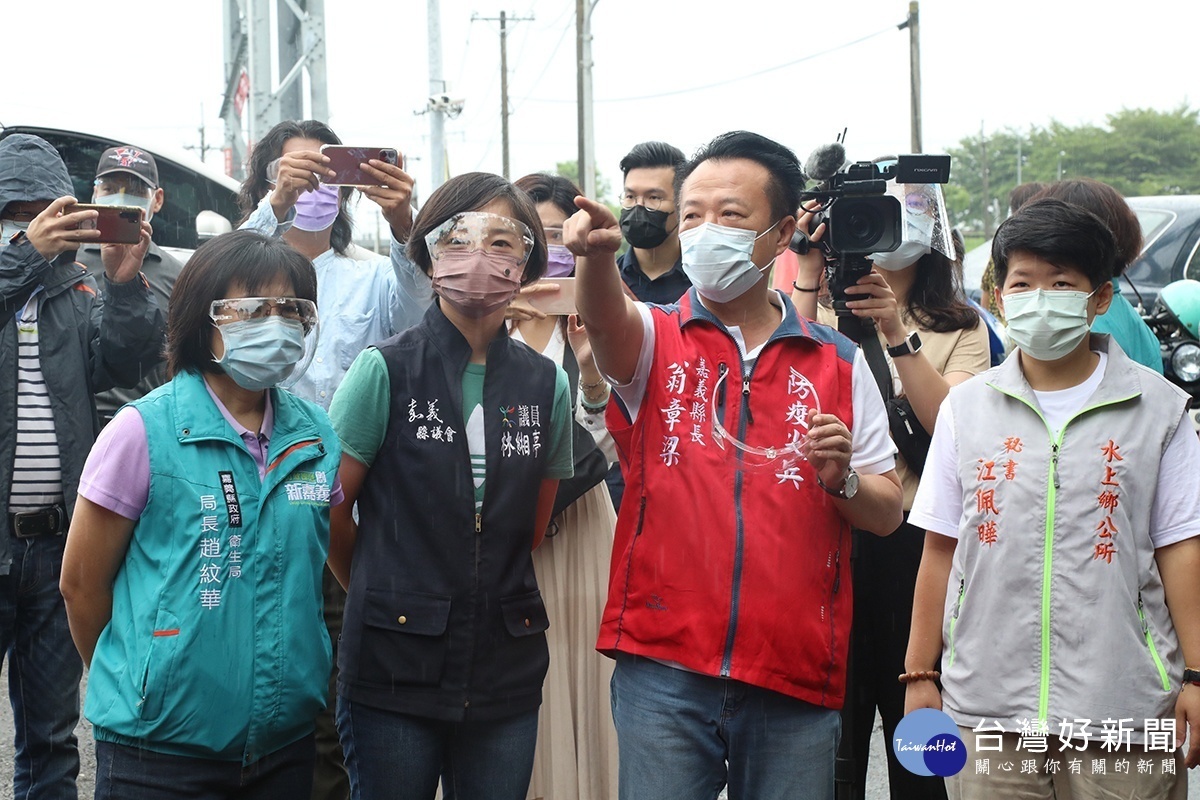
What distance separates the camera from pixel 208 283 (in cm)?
299

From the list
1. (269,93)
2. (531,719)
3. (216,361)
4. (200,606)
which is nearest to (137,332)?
(216,361)

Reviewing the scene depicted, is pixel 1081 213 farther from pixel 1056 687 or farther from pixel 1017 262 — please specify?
pixel 1056 687

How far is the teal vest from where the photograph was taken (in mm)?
2697

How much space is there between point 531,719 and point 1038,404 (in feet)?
4.93

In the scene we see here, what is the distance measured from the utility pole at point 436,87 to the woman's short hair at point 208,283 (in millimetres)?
11568

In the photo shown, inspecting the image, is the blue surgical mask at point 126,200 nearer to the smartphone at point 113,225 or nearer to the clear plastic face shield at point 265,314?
the smartphone at point 113,225

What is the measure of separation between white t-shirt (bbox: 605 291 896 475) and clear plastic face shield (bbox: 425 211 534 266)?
444 mm

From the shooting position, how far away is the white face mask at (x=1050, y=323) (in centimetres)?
312

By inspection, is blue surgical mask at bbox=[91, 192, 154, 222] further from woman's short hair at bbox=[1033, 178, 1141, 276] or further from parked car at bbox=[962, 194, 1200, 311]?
parked car at bbox=[962, 194, 1200, 311]

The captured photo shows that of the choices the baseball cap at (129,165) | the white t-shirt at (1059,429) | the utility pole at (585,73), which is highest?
the utility pole at (585,73)

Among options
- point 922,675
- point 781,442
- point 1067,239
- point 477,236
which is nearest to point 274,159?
point 477,236

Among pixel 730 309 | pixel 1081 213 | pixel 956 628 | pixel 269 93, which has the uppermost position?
pixel 269 93

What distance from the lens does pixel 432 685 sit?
2.98 m

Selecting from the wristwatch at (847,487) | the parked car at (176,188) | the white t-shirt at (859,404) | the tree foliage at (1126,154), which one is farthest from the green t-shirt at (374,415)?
the tree foliage at (1126,154)
